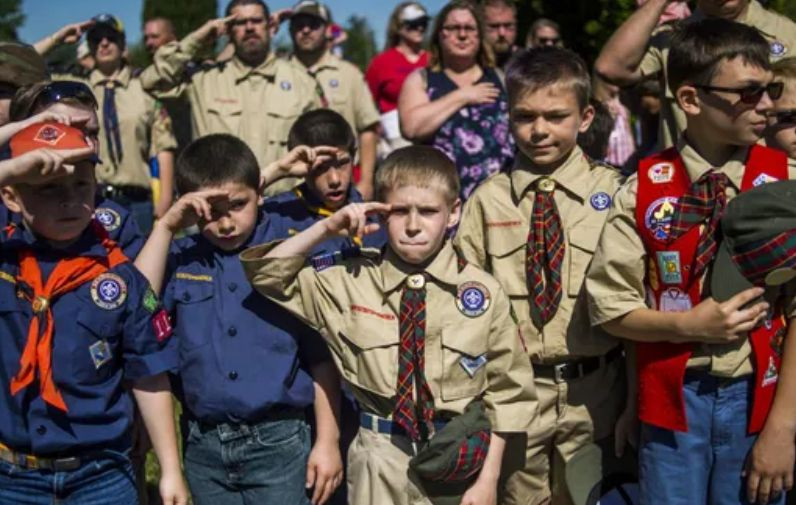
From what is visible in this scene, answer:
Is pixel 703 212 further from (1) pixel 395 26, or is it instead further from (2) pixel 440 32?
(1) pixel 395 26

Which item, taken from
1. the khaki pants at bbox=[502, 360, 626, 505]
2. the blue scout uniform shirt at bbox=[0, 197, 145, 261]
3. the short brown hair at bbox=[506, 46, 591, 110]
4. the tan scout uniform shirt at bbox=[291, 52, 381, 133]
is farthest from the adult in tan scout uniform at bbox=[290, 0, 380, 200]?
the khaki pants at bbox=[502, 360, 626, 505]

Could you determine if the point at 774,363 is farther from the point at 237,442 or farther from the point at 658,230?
the point at 237,442

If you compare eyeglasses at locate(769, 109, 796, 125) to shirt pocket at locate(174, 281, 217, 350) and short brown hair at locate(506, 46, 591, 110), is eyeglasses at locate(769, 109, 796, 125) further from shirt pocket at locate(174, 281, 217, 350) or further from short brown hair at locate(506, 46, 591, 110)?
shirt pocket at locate(174, 281, 217, 350)

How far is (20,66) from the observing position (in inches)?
151

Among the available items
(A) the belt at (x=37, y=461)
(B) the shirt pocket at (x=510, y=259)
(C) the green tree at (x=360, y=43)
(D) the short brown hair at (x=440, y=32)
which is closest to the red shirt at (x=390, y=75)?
(D) the short brown hair at (x=440, y=32)

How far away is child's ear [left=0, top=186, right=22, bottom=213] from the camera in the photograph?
3158 millimetres

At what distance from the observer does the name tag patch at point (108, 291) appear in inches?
124

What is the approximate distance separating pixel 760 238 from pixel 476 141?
8.56ft

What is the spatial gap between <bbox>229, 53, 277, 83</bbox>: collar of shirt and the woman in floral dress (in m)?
1.46

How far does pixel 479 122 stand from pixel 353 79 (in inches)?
91.6

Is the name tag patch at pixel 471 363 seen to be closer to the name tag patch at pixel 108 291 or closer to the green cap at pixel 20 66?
the name tag patch at pixel 108 291

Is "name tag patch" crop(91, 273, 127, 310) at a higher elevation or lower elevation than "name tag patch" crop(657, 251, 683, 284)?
lower

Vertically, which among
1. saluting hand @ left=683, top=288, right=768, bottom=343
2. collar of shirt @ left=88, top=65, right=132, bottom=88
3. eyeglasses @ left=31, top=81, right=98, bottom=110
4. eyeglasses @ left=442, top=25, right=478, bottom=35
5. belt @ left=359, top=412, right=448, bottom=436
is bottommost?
belt @ left=359, top=412, right=448, bottom=436

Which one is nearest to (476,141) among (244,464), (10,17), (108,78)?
(244,464)
